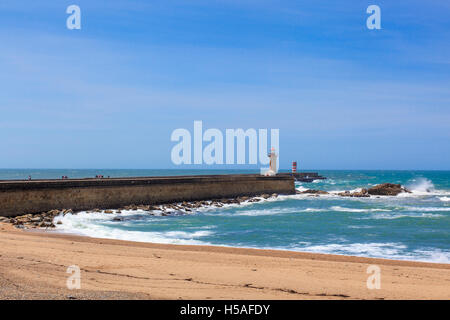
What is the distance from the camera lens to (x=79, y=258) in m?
9.79

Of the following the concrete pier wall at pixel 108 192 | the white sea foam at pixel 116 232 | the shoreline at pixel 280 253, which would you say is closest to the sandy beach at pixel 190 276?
the shoreline at pixel 280 253

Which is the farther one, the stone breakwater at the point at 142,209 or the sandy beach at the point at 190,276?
the stone breakwater at the point at 142,209

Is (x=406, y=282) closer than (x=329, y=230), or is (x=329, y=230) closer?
(x=406, y=282)

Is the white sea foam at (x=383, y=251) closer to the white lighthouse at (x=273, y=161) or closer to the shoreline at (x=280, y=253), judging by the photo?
the shoreline at (x=280, y=253)

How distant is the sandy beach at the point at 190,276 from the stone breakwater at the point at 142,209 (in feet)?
20.9

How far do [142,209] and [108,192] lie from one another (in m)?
1.88

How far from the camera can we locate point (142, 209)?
80.7 ft

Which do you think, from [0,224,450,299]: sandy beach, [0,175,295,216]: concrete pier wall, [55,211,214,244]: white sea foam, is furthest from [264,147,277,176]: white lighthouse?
[0,224,450,299]: sandy beach

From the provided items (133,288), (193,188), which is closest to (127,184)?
(193,188)

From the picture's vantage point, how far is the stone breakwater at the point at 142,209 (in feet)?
57.8

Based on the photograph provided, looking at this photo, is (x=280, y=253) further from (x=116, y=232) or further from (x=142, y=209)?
(x=142, y=209)

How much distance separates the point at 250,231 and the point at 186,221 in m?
4.16

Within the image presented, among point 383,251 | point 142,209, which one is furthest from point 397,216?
point 142,209
